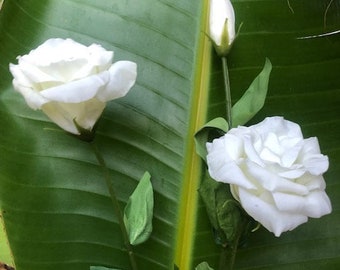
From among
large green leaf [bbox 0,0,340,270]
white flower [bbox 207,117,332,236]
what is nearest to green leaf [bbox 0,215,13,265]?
large green leaf [bbox 0,0,340,270]

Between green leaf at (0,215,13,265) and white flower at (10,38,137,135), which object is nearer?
white flower at (10,38,137,135)

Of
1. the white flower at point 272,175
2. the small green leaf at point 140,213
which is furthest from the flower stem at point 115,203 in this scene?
the white flower at point 272,175

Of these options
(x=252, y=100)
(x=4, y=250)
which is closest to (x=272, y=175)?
(x=252, y=100)

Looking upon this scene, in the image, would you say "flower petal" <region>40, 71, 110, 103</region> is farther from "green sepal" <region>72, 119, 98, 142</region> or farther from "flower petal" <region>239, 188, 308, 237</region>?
"flower petal" <region>239, 188, 308, 237</region>

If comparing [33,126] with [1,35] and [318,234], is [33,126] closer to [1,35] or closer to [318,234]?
[1,35]

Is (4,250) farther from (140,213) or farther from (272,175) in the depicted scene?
(272,175)

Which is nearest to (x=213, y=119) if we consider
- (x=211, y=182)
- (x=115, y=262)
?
(x=211, y=182)
